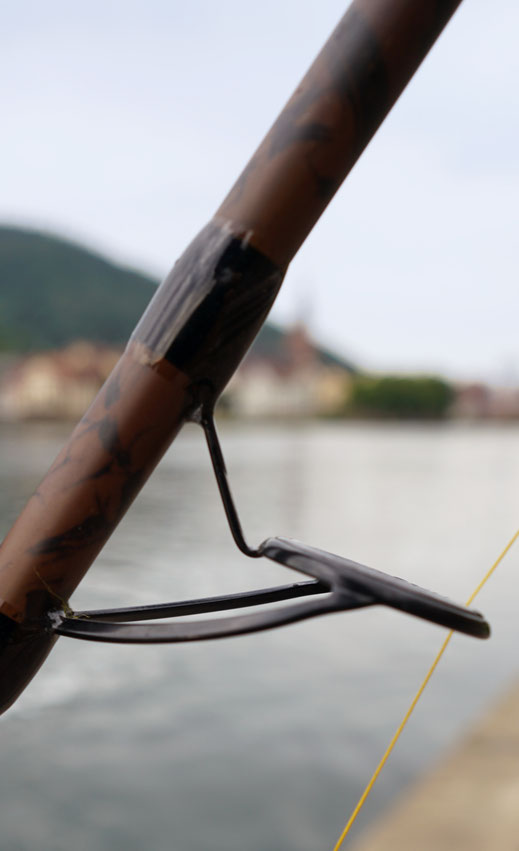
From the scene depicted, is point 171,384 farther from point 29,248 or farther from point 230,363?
point 29,248

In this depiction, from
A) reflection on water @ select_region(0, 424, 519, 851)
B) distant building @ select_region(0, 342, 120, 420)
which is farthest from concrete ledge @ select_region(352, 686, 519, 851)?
distant building @ select_region(0, 342, 120, 420)

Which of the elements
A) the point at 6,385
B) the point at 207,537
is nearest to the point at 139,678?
the point at 207,537

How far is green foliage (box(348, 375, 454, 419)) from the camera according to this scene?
39.7m

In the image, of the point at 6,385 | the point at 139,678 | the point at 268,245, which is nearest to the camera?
the point at 268,245

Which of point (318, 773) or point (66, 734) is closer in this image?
point (318, 773)

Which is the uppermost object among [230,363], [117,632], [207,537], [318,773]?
[230,363]

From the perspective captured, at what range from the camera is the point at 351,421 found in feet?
136

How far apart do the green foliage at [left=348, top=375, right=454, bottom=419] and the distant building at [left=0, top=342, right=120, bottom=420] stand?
44.0 feet

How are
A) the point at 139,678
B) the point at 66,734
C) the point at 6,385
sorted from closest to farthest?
1. the point at 66,734
2. the point at 139,678
3. the point at 6,385

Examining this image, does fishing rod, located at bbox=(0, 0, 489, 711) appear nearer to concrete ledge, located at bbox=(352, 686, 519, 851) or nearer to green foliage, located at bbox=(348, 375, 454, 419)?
concrete ledge, located at bbox=(352, 686, 519, 851)

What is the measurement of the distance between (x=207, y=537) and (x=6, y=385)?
27322 mm

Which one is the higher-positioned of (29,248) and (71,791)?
(71,791)

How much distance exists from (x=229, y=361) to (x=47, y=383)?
103 feet

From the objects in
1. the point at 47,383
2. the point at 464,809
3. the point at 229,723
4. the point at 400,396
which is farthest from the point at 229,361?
the point at 400,396
